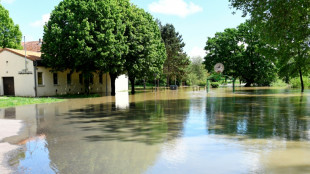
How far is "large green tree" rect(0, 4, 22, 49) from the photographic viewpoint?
3997cm

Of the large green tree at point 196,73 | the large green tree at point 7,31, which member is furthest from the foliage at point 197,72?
the large green tree at point 7,31

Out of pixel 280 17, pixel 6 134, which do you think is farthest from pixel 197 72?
pixel 6 134

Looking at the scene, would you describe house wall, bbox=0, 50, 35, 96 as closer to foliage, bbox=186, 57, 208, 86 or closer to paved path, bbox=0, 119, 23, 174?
paved path, bbox=0, 119, 23, 174

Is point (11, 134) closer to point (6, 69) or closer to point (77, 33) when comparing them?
point (77, 33)

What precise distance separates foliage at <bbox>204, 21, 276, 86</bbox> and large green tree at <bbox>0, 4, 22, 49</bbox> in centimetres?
4044

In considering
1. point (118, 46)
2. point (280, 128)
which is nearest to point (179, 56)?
point (118, 46)

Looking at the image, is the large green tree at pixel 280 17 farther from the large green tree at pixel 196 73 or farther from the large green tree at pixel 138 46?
the large green tree at pixel 196 73

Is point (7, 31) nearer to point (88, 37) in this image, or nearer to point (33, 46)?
point (33, 46)

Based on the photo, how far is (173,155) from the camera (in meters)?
6.30

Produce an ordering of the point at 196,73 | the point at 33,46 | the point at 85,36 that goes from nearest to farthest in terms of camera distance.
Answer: the point at 85,36
the point at 33,46
the point at 196,73

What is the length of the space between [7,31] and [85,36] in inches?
870

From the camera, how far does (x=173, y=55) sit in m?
63.5

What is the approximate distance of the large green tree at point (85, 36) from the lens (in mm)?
26480

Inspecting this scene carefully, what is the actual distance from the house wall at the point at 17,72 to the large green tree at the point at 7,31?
11.2 m
